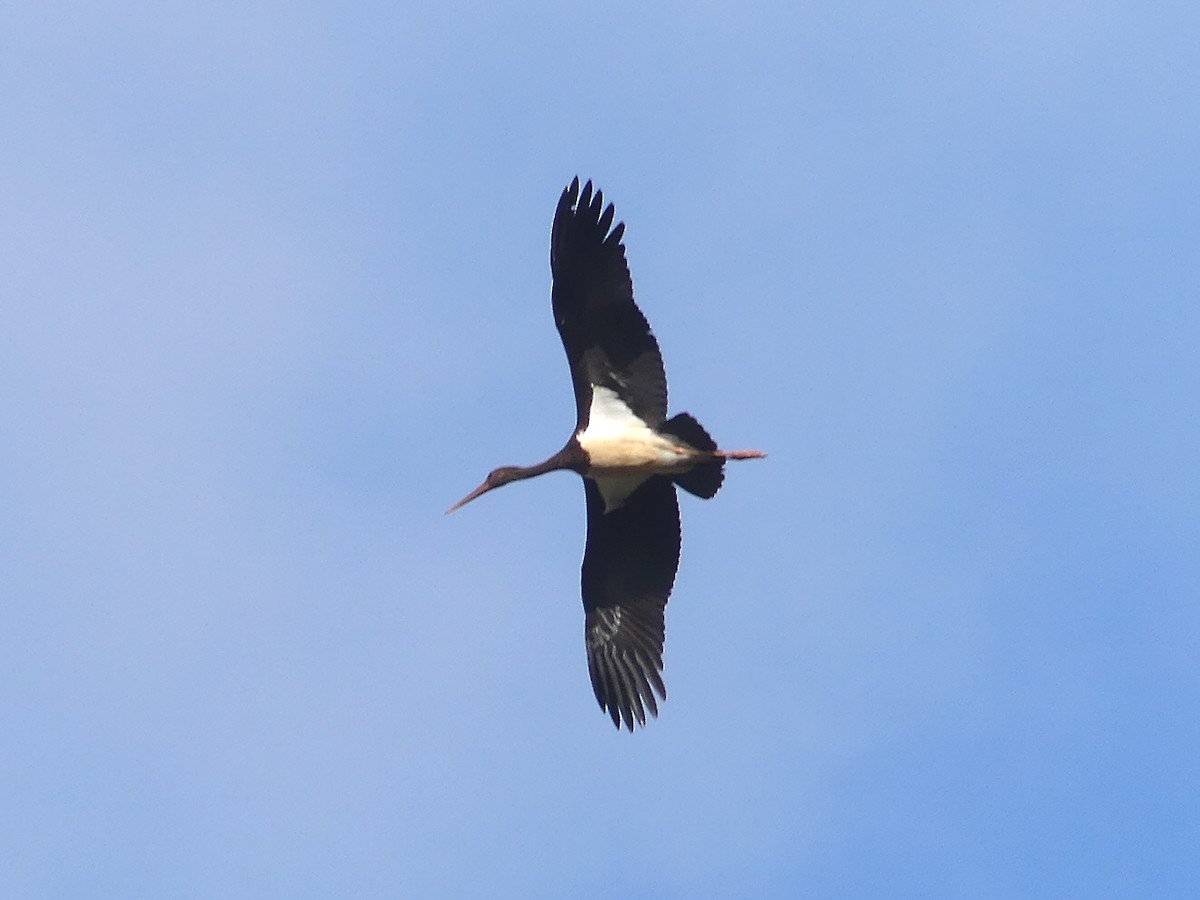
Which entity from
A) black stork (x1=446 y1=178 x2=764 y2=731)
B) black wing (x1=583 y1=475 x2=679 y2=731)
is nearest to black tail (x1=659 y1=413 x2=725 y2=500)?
black stork (x1=446 y1=178 x2=764 y2=731)

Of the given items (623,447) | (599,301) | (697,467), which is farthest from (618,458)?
(599,301)

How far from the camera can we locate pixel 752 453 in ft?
59.4

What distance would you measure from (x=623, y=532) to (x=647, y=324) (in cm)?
187

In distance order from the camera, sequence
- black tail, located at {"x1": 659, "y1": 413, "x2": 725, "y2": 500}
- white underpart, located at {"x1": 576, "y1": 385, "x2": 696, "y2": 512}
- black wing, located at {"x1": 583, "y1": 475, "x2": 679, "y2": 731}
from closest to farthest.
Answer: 1. black tail, located at {"x1": 659, "y1": 413, "x2": 725, "y2": 500}
2. white underpart, located at {"x1": 576, "y1": 385, "x2": 696, "y2": 512}
3. black wing, located at {"x1": 583, "y1": 475, "x2": 679, "y2": 731}

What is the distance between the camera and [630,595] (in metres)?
18.6

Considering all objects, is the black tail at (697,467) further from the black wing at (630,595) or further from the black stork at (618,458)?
the black wing at (630,595)

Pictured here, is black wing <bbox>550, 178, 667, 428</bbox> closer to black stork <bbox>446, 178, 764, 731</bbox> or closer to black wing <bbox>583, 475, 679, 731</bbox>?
black stork <bbox>446, 178, 764, 731</bbox>

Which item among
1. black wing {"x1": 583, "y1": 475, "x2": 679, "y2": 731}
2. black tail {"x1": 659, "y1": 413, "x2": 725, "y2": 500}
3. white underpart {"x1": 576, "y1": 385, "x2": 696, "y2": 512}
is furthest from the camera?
black wing {"x1": 583, "y1": 475, "x2": 679, "y2": 731}

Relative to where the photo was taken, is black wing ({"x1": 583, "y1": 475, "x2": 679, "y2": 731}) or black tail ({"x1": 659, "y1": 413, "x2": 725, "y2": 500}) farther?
black wing ({"x1": 583, "y1": 475, "x2": 679, "y2": 731})

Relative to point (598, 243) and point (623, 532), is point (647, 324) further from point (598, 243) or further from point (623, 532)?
point (623, 532)

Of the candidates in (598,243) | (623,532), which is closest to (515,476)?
(623,532)

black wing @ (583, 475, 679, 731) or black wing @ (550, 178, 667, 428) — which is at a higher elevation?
black wing @ (550, 178, 667, 428)

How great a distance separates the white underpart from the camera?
17.8 metres

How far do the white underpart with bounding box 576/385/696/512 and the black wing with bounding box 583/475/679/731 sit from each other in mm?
260
